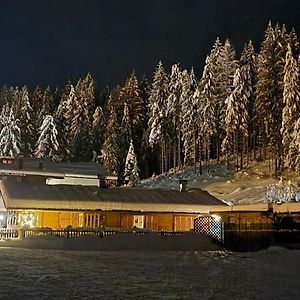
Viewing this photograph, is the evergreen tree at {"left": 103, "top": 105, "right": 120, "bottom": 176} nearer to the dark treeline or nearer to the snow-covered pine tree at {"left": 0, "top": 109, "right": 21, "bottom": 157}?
the dark treeline

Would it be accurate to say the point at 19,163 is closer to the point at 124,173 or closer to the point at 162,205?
the point at 162,205

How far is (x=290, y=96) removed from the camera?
54.2 m

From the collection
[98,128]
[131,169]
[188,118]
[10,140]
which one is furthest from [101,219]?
[98,128]

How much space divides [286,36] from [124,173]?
28003 mm

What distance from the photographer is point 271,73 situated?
199ft

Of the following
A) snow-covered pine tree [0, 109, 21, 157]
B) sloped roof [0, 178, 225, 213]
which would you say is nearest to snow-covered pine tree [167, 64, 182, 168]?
snow-covered pine tree [0, 109, 21, 157]

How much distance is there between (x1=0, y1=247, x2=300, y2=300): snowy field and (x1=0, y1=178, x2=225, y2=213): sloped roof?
48.7 ft

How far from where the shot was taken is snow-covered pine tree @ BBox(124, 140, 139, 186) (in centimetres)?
6400

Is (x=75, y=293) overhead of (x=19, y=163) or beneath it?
beneath

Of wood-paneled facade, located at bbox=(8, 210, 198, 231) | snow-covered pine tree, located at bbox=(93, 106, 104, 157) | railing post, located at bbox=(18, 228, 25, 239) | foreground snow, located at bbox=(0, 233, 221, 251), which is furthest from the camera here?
snow-covered pine tree, located at bbox=(93, 106, 104, 157)

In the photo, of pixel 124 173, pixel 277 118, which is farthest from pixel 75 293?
pixel 124 173

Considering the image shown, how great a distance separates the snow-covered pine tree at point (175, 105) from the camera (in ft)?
227

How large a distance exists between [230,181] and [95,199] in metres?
25.0

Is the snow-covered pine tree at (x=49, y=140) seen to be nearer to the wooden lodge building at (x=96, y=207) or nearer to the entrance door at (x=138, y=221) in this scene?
the wooden lodge building at (x=96, y=207)
